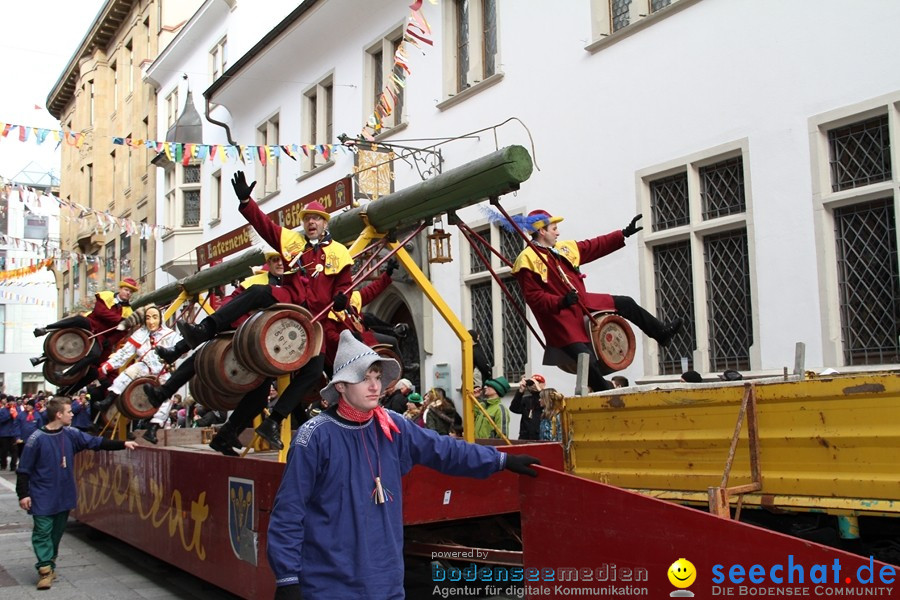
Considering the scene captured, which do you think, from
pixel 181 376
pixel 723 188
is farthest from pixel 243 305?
pixel 723 188

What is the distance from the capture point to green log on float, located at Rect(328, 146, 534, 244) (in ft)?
18.8

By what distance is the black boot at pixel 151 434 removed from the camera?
33.5ft

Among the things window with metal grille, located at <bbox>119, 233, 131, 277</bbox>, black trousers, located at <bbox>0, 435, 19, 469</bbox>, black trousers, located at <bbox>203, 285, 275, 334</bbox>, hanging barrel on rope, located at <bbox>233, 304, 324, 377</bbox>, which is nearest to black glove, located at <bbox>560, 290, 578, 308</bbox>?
hanging barrel on rope, located at <bbox>233, 304, 324, 377</bbox>

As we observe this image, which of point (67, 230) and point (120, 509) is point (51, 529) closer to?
point (120, 509)

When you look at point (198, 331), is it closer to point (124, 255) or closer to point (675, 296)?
point (675, 296)

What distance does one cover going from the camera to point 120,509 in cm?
917

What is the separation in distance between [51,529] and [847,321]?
24.7 ft

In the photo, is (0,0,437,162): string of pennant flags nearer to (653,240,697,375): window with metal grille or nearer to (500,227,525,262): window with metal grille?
(500,227,525,262): window with metal grille

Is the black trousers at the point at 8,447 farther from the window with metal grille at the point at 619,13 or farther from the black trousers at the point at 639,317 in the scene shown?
the black trousers at the point at 639,317

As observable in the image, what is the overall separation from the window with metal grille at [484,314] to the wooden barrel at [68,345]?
17.7ft

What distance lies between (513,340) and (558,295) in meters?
6.36

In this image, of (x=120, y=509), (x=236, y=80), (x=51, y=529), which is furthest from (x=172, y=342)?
(x=236, y=80)

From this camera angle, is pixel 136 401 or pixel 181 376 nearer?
pixel 181 376

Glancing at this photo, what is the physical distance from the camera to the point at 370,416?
392cm
